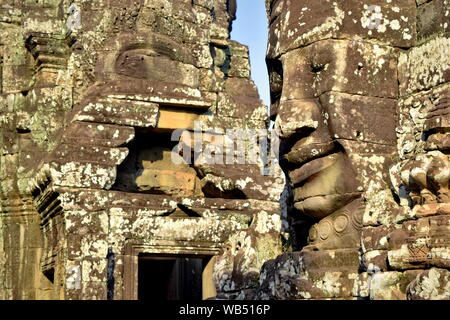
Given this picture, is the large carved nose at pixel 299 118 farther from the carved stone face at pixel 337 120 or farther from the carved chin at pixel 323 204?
the carved chin at pixel 323 204

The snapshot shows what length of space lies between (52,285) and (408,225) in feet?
36.3

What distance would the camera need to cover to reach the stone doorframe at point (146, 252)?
13586 millimetres

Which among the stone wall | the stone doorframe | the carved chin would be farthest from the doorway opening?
the carved chin

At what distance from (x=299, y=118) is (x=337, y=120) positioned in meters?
0.27

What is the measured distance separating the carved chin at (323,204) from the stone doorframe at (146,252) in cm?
780

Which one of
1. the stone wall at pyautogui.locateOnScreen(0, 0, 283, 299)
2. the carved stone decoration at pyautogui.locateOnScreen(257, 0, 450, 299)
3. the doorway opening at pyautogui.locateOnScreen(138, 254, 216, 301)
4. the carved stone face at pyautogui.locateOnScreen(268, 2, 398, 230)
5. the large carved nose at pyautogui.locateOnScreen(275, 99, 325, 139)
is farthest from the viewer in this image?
the doorway opening at pyautogui.locateOnScreen(138, 254, 216, 301)

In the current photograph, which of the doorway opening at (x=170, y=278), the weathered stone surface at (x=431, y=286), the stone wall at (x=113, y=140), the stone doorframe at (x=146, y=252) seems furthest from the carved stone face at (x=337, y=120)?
the doorway opening at (x=170, y=278)

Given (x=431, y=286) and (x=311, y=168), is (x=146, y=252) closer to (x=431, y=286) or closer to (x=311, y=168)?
(x=311, y=168)

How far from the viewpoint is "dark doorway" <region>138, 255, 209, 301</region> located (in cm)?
1684

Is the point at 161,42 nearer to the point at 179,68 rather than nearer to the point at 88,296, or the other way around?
the point at 179,68

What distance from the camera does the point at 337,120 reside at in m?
5.57

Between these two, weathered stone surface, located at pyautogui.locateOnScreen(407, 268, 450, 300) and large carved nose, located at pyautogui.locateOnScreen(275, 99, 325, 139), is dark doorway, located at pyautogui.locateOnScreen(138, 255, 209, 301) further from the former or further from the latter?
weathered stone surface, located at pyautogui.locateOnScreen(407, 268, 450, 300)

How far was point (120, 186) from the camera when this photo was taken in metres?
14.7

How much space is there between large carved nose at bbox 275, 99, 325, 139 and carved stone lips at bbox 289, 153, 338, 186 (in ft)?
0.59
